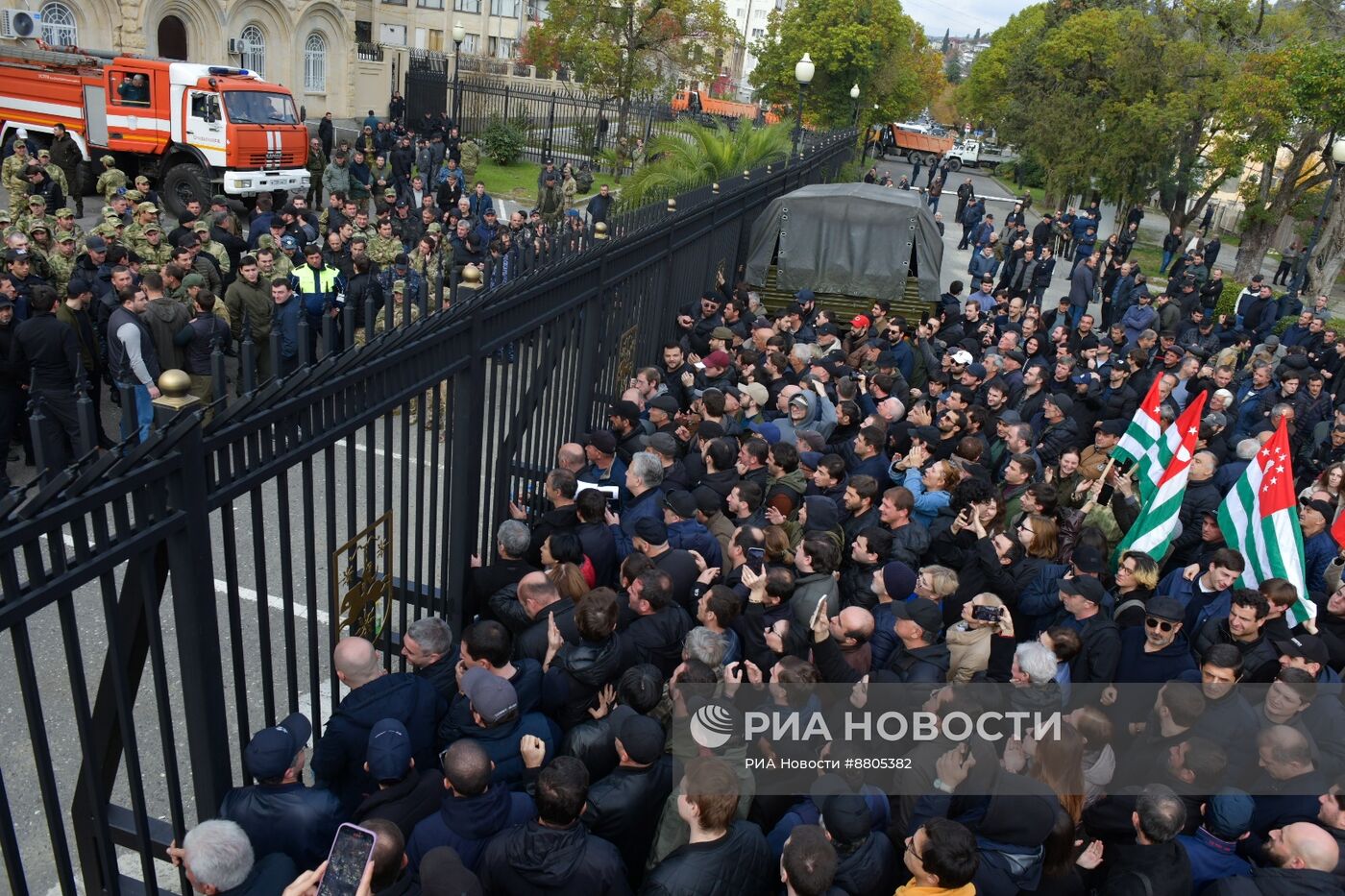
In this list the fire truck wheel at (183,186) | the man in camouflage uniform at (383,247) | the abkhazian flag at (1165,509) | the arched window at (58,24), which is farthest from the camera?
the arched window at (58,24)

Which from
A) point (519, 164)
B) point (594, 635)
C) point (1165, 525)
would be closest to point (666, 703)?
point (594, 635)

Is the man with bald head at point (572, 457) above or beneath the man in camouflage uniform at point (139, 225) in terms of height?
beneath

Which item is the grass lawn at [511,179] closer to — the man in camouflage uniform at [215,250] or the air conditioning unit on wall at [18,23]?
the air conditioning unit on wall at [18,23]

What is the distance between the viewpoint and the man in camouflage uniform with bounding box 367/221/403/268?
456 inches

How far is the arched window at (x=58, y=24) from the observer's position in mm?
Result: 26406

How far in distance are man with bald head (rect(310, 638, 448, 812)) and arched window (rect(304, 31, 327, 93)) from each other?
34.4m

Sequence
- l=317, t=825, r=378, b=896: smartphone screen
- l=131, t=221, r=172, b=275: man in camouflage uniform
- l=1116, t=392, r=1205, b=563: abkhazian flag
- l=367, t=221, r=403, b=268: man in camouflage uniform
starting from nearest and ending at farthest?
l=317, t=825, r=378, b=896: smartphone screen, l=1116, t=392, r=1205, b=563: abkhazian flag, l=131, t=221, r=172, b=275: man in camouflage uniform, l=367, t=221, r=403, b=268: man in camouflage uniform

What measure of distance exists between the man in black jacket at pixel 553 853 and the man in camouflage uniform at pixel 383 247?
897 cm

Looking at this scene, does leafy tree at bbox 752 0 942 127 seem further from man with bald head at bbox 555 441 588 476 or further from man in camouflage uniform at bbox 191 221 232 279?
man with bald head at bbox 555 441 588 476

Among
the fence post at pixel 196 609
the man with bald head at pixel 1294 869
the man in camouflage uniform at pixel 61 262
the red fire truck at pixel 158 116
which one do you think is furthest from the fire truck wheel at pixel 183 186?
the man with bald head at pixel 1294 869

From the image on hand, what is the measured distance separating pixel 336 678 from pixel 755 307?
810 cm

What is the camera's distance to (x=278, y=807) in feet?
10.7

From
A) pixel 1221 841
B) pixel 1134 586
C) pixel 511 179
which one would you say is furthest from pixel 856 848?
pixel 511 179

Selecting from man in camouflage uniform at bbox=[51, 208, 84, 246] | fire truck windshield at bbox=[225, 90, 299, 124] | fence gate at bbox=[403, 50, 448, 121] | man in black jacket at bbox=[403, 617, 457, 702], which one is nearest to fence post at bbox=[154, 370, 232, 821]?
man in black jacket at bbox=[403, 617, 457, 702]
